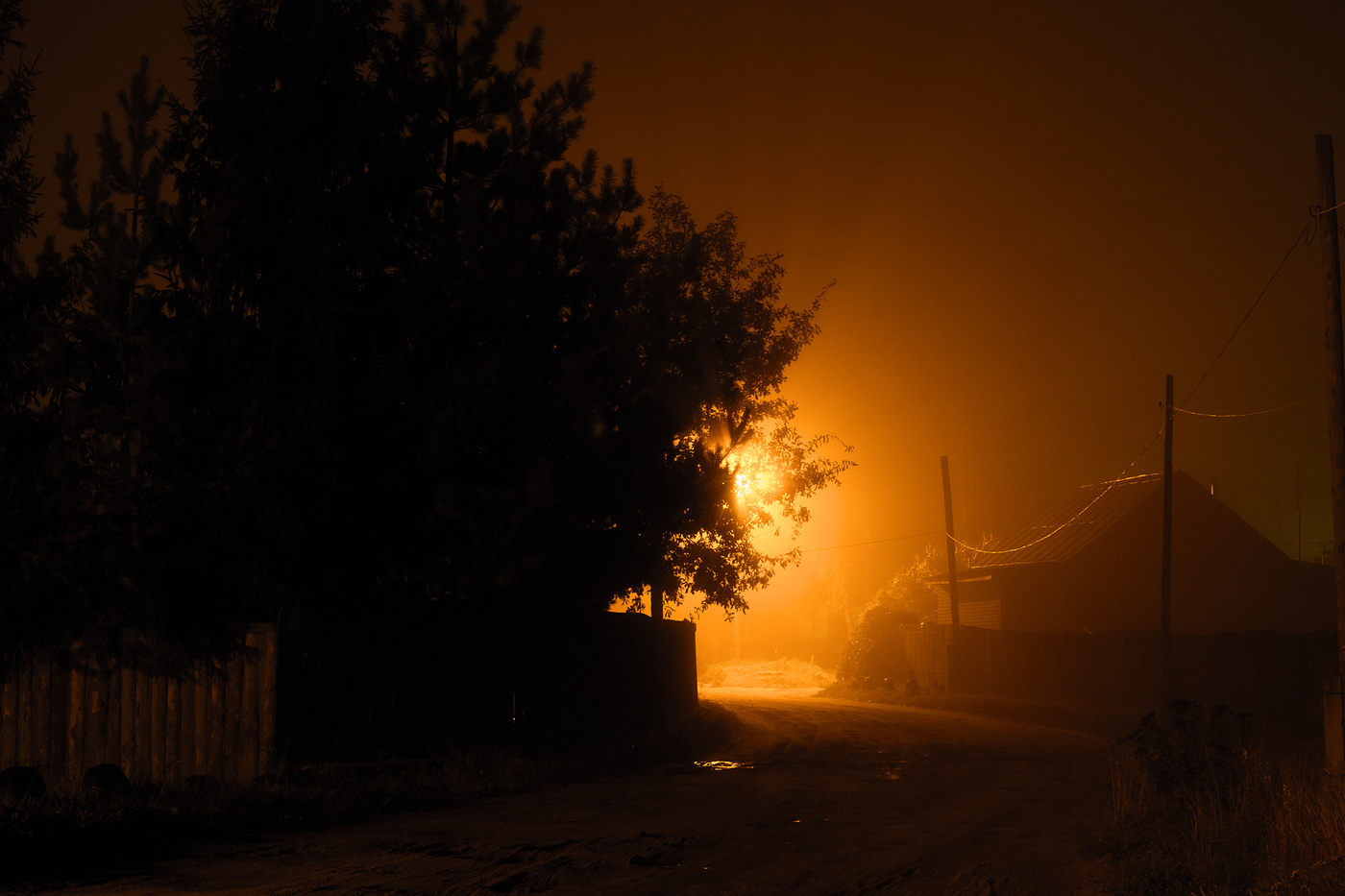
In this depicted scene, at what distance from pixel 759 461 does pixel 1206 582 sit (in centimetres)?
2430

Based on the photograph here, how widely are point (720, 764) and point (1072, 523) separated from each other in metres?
34.6

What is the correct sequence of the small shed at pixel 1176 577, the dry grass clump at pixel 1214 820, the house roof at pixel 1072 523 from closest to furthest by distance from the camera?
the dry grass clump at pixel 1214 820, the small shed at pixel 1176 577, the house roof at pixel 1072 523

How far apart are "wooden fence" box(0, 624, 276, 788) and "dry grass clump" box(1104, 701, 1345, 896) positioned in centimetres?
951

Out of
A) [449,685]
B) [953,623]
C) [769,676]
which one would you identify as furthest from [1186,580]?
[449,685]

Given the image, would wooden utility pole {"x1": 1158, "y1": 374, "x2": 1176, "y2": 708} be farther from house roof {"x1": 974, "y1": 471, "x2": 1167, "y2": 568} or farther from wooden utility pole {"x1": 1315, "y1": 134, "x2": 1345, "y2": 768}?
house roof {"x1": 974, "y1": 471, "x2": 1167, "y2": 568}

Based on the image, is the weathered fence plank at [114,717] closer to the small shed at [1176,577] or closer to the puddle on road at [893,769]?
the puddle on road at [893,769]

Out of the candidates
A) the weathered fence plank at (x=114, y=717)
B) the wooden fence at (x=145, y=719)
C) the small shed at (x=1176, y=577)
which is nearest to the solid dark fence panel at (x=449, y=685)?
the wooden fence at (x=145, y=719)

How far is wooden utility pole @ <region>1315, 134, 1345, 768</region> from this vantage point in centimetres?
1494

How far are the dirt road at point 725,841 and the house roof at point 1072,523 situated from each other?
96.9 ft

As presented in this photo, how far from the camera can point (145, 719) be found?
524 inches

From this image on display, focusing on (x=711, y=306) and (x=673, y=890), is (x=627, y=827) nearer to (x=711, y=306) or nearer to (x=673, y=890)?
(x=673, y=890)

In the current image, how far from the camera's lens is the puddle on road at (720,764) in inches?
633

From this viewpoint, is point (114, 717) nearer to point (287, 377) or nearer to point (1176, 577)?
point (287, 377)

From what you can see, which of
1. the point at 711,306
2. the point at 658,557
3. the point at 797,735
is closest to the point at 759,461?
the point at 711,306
